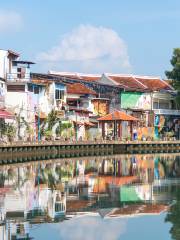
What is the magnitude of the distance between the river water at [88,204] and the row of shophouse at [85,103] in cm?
2032

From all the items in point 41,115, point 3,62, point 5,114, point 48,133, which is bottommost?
point 48,133

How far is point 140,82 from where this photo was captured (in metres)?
80.2

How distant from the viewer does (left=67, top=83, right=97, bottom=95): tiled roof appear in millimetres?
71088

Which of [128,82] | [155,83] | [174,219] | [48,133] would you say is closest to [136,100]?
[128,82]

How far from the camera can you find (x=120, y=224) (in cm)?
2080

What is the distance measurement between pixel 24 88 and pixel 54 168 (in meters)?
20.0

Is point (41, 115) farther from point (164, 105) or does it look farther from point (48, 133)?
point (164, 105)

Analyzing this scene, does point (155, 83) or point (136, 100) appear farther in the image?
point (155, 83)

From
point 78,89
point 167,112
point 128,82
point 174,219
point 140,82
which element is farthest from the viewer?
point 140,82

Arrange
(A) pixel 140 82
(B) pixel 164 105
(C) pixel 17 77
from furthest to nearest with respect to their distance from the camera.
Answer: (B) pixel 164 105 < (A) pixel 140 82 < (C) pixel 17 77

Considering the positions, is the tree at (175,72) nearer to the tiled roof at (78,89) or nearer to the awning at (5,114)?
the tiled roof at (78,89)

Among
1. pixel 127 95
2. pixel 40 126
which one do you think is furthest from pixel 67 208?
pixel 127 95

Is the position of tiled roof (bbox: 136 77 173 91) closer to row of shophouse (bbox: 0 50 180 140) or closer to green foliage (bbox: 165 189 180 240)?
row of shophouse (bbox: 0 50 180 140)

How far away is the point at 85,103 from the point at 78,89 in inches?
62.4
